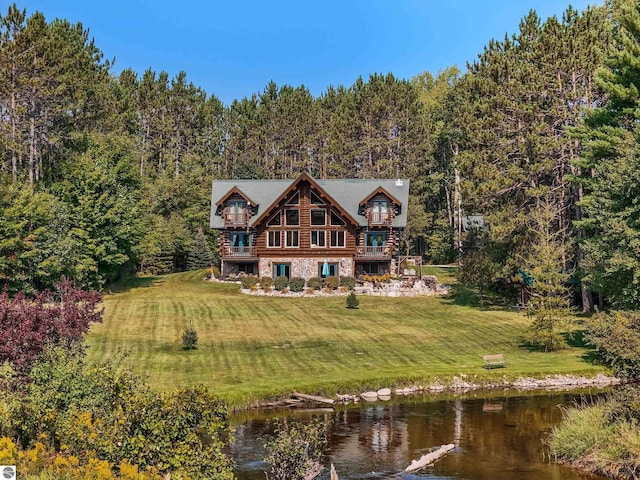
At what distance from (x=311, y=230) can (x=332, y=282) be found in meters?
6.17

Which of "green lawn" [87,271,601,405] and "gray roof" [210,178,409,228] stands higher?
"gray roof" [210,178,409,228]

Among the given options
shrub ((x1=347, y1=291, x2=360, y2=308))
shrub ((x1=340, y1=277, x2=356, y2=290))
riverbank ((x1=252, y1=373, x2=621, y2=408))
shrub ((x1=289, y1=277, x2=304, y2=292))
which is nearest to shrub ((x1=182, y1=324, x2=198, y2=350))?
riverbank ((x1=252, y1=373, x2=621, y2=408))

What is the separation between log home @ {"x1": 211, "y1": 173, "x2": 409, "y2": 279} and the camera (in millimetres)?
63906

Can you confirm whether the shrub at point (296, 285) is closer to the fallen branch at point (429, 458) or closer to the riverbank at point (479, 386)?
the riverbank at point (479, 386)

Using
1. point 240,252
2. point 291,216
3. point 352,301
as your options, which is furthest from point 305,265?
point 352,301

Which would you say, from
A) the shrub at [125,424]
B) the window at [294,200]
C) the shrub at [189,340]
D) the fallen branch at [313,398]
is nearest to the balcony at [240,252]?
the window at [294,200]

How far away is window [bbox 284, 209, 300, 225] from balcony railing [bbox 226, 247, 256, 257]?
15.3 feet

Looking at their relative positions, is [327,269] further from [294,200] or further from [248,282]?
[248,282]

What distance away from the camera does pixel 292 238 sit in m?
64.5

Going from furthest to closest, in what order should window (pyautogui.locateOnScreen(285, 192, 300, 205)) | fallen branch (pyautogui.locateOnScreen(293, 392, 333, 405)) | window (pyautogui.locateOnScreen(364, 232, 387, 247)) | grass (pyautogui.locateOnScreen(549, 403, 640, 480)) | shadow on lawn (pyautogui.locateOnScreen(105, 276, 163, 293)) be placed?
window (pyautogui.locateOnScreen(364, 232, 387, 247)) < window (pyautogui.locateOnScreen(285, 192, 300, 205)) < shadow on lawn (pyautogui.locateOnScreen(105, 276, 163, 293)) < fallen branch (pyautogui.locateOnScreen(293, 392, 333, 405)) < grass (pyautogui.locateOnScreen(549, 403, 640, 480))

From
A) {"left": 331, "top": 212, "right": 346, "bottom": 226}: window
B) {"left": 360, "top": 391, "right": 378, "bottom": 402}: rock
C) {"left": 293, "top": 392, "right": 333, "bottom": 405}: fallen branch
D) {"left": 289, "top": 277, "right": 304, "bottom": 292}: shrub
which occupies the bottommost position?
{"left": 360, "top": 391, "right": 378, "bottom": 402}: rock

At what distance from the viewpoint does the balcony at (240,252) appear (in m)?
66.0

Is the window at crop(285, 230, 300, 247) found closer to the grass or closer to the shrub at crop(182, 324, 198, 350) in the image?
the shrub at crop(182, 324, 198, 350)

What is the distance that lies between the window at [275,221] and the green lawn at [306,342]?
8.46m
